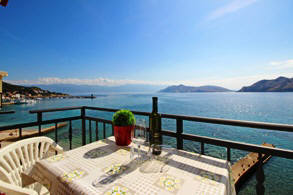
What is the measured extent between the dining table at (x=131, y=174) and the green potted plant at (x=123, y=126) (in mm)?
157

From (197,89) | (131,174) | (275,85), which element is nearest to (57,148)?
(131,174)

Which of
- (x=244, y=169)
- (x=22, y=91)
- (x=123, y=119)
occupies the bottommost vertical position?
(x=244, y=169)

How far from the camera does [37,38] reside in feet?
47.7

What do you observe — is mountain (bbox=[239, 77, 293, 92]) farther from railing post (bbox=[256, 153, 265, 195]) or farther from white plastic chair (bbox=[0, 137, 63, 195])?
white plastic chair (bbox=[0, 137, 63, 195])

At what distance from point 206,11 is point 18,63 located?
30.3 meters

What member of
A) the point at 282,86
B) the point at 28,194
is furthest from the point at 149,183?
the point at 282,86

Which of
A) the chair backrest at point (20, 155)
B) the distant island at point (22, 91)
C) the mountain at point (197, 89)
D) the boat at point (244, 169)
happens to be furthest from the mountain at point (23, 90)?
the mountain at point (197, 89)

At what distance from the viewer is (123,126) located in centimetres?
118

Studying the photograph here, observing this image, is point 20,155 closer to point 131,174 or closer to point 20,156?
point 20,156

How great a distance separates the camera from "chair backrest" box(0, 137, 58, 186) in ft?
3.10

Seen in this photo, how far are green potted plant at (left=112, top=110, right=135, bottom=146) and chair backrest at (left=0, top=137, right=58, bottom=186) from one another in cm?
60

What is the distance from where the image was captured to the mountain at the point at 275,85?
5170cm

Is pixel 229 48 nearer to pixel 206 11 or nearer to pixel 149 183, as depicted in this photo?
pixel 206 11

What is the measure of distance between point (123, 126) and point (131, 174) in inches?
18.9
